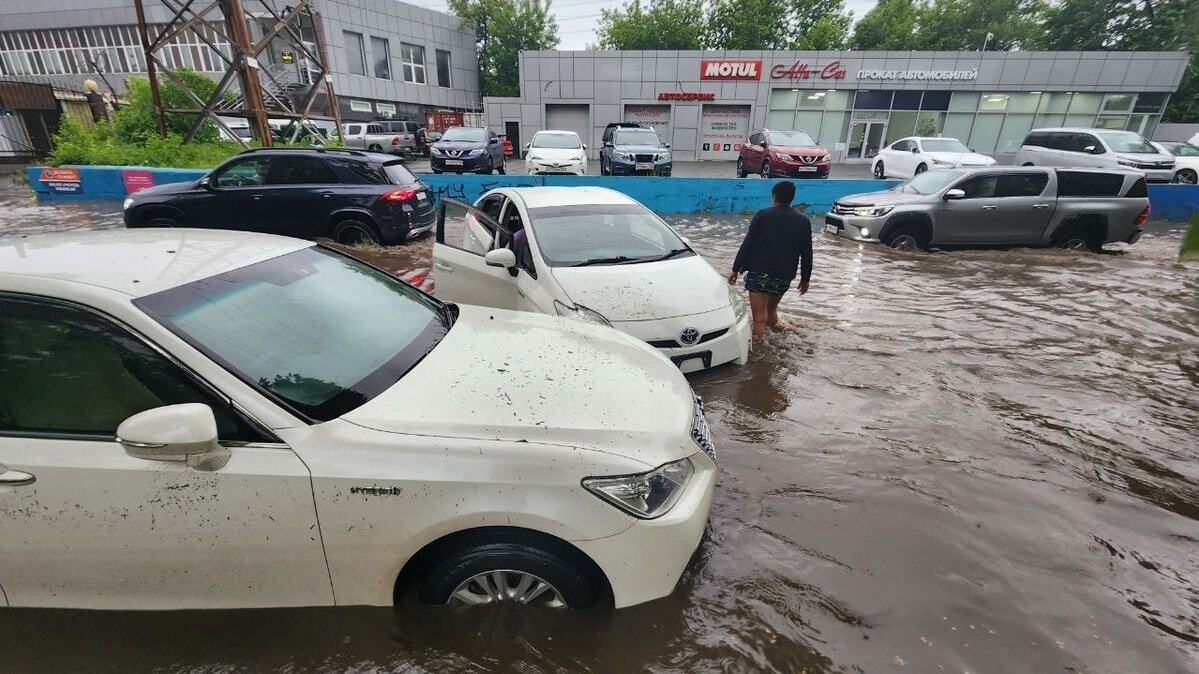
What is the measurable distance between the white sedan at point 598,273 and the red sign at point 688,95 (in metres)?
23.9

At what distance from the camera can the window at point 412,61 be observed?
116 feet

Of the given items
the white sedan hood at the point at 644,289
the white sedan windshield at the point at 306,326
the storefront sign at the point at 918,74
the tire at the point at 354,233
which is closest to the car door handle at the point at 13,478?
the white sedan windshield at the point at 306,326

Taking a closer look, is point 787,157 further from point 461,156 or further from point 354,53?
point 354,53

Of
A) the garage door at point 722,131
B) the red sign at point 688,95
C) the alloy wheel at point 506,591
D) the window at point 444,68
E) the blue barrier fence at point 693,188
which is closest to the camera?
the alloy wheel at point 506,591

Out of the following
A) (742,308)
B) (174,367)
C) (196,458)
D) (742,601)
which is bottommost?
(742,601)

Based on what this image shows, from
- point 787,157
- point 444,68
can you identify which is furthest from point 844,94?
point 444,68

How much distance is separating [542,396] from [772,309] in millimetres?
4134

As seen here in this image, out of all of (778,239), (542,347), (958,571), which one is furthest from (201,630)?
(778,239)

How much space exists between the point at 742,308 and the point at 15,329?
440 centimetres

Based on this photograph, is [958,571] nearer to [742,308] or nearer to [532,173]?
[742,308]

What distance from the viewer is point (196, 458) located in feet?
5.85

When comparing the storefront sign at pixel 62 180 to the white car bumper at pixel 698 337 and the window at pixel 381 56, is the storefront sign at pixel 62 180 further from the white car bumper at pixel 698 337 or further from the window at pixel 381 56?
the window at pixel 381 56

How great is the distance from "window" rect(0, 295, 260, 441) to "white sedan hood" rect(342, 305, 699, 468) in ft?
1.98

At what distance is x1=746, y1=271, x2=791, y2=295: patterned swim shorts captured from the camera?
207 inches
